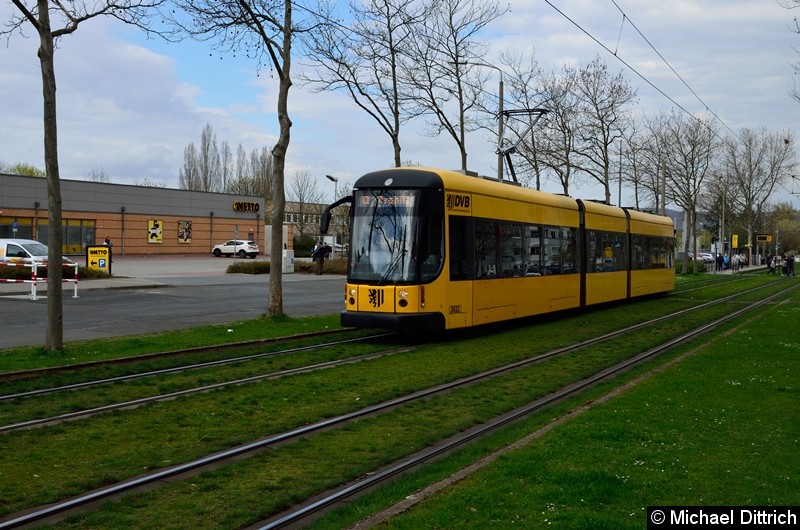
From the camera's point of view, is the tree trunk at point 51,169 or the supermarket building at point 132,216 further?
the supermarket building at point 132,216

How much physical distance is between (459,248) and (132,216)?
53.0 metres

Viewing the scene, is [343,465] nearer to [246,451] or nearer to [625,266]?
[246,451]

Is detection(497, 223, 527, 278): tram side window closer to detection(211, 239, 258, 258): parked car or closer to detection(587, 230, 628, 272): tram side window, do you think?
detection(587, 230, 628, 272): tram side window

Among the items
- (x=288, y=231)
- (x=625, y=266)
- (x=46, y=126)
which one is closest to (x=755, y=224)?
(x=288, y=231)

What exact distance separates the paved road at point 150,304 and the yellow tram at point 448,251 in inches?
213

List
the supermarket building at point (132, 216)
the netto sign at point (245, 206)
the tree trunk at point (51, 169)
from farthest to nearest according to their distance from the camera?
the netto sign at point (245, 206) → the supermarket building at point (132, 216) → the tree trunk at point (51, 169)

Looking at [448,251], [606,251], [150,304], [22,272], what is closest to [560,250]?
[606,251]

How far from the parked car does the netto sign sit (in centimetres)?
338

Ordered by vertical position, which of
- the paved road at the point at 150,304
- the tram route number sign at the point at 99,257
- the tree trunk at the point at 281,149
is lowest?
the paved road at the point at 150,304

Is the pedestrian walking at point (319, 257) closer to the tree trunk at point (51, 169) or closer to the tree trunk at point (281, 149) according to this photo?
the tree trunk at point (281, 149)

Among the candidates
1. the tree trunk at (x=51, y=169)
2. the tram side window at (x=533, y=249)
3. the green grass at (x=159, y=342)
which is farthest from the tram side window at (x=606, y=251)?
the tree trunk at (x=51, y=169)

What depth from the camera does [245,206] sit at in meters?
75.2

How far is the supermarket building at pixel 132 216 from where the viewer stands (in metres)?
57.0

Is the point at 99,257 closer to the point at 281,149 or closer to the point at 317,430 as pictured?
the point at 281,149
